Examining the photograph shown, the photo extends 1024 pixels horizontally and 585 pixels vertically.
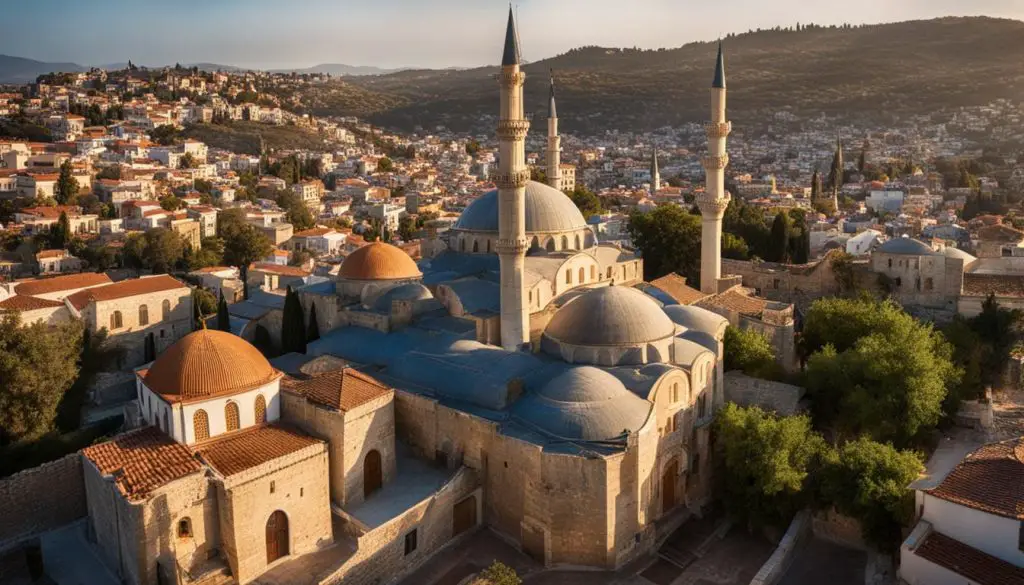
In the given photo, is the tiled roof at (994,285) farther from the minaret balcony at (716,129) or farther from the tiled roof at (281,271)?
the tiled roof at (281,271)

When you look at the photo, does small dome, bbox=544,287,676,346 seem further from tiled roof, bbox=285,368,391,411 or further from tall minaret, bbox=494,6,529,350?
tiled roof, bbox=285,368,391,411

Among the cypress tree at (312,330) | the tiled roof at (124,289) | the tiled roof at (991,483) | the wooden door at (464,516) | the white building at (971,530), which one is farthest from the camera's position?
the tiled roof at (124,289)

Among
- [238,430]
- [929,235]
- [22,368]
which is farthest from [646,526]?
[929,235]

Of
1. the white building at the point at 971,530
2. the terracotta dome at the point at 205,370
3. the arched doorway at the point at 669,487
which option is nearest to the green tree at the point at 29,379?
the terracotta dome at the point at 205,370

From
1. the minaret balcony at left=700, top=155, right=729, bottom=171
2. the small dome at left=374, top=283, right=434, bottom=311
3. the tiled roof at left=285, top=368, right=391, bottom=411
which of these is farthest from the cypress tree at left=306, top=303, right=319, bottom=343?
the minaret balcony at left=700, top=155, right=729, bottom=171

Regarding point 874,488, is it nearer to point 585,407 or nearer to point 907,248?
point 585,407

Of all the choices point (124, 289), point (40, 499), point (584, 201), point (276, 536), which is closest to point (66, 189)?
point (124, 289)
